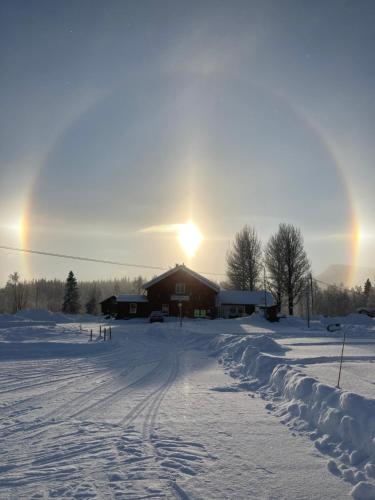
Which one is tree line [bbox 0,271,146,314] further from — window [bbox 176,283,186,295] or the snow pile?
the snow pile

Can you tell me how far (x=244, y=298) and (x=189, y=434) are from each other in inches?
1980

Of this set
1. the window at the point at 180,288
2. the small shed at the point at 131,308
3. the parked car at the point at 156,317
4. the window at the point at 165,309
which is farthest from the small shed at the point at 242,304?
the small shed at the point at 131,308

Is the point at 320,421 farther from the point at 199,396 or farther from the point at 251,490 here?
the point at 199,396

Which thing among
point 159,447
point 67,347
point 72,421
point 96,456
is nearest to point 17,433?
point 72,421

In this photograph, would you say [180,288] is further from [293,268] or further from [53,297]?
[53,297]

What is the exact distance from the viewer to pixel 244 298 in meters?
56.3

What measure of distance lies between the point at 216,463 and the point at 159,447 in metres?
0.98

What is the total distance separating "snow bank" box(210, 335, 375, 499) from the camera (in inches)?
201

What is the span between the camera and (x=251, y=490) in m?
4.62

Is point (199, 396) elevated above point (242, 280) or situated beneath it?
situated beneath

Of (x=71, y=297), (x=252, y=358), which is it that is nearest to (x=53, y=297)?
(x=71, y=297)

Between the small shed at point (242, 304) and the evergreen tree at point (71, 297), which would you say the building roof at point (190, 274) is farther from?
the evergreen tree at point (71, 297)

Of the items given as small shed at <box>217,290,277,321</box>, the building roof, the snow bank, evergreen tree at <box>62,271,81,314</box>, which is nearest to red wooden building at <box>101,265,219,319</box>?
the building roof

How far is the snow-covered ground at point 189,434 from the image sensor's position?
4.71 m
